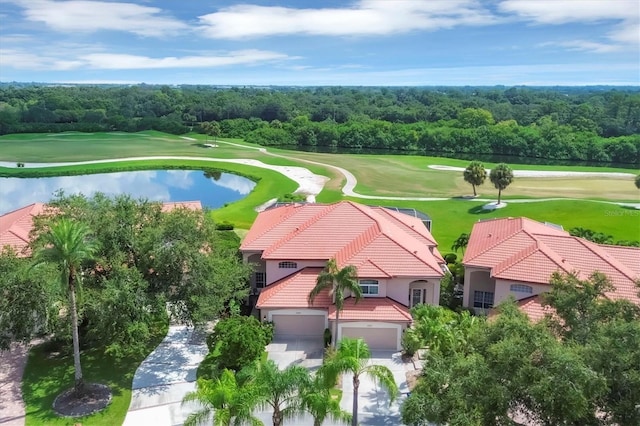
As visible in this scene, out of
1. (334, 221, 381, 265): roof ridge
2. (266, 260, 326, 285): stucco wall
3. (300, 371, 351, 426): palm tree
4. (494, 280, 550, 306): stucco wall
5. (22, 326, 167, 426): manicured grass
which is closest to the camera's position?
(300, 371, 351, 426): palm tree

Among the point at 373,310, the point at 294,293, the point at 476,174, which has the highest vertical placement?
the point at 476,174

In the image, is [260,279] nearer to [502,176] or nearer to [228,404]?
[228,404]

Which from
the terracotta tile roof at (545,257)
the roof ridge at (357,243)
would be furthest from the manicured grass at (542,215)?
the roof ridge at (357,243)

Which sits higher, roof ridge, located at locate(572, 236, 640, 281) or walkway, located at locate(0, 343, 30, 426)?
roof ridge, located at locate(572, 236, 640, 281)

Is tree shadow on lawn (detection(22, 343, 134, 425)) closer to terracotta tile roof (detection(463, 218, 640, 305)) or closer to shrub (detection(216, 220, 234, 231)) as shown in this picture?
terracotta tile roof (detection(463, 218, 640, 305))

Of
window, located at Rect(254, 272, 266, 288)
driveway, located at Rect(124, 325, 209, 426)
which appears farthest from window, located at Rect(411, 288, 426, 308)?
driveway, located at Rect(124, 325, 209, 426)

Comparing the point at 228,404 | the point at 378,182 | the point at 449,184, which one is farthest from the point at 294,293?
the point at 449,184

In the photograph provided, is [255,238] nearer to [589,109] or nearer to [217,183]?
[217,183]
